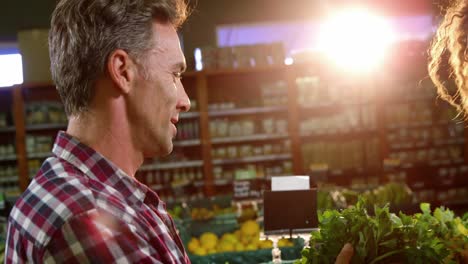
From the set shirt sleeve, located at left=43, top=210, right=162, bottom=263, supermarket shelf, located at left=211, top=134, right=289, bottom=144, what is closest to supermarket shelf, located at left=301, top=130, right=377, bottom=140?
supermarket shelf, located at left=211, top=134, right=289, bottom=144

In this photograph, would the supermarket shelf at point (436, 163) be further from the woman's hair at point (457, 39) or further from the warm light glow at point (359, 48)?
the woman's hair at point (457, 39)

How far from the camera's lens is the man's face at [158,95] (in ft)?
3.80

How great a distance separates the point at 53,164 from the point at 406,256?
999 millimetres

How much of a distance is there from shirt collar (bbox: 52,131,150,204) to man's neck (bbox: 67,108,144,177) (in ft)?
0.09

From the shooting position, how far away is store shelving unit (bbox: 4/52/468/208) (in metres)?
6.64

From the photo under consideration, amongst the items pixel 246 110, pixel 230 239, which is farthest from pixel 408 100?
pixel 230 239

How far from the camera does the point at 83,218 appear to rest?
0.91 meters

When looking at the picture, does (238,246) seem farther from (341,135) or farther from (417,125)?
(417,125)

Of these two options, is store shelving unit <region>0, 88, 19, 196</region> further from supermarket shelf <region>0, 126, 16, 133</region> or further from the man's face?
the man's face

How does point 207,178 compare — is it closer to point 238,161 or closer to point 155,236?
point 238,161

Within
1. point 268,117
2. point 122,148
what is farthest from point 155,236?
point 268,117

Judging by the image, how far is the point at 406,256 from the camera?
1480 millimetres

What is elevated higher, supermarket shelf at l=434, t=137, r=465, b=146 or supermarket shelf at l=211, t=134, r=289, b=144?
supermarket shelf at l=211, t=134, r=289, b=144

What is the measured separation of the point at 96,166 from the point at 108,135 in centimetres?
9
